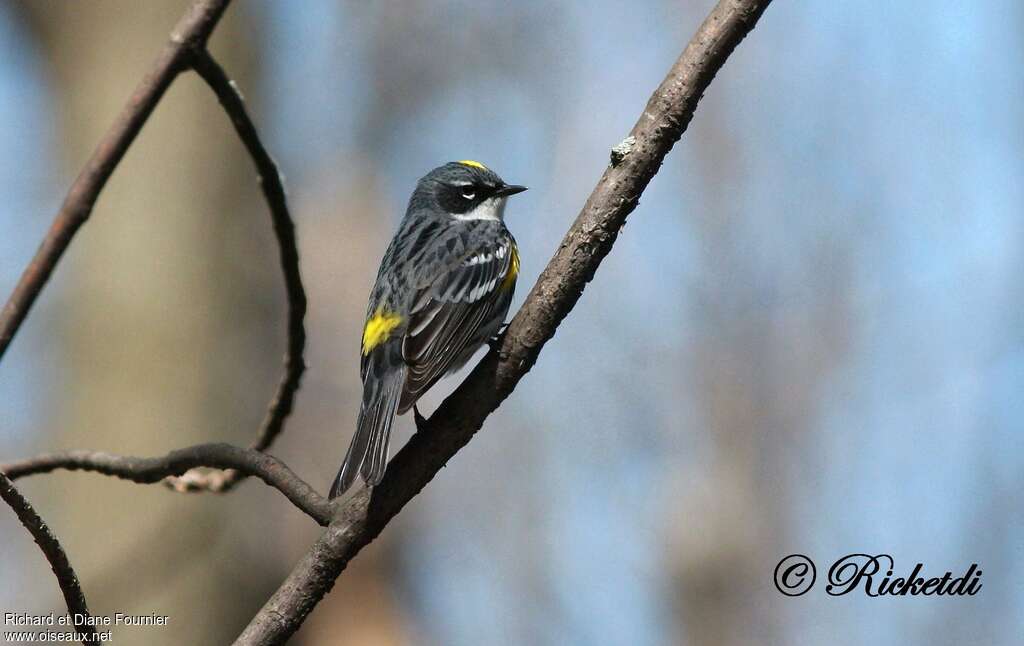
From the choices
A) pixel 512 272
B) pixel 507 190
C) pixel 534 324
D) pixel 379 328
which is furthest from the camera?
pixel 507 190

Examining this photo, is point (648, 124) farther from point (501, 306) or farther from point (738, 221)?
point (738, 221)

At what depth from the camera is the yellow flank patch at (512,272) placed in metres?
4.88

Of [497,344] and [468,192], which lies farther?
[468,192]

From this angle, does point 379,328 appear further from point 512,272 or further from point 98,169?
point 98,169

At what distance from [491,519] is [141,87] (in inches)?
359

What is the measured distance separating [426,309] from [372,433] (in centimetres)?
88

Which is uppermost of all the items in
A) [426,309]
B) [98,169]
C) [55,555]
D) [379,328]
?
[98,169]

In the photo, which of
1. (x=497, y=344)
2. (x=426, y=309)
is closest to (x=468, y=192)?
(x=426, y=309)

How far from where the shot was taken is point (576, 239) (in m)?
2.96

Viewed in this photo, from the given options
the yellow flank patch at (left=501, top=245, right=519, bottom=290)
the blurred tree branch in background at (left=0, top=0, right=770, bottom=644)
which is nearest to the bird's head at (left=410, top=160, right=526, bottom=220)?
the yellow flank patch at (left=501, top=245, right=519, bottom=290)

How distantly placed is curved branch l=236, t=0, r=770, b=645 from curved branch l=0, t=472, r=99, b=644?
42 cm

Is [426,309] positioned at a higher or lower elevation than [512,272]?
lower

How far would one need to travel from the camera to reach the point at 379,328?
480 centimetres

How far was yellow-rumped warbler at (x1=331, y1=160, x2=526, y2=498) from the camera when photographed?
4.34 m
